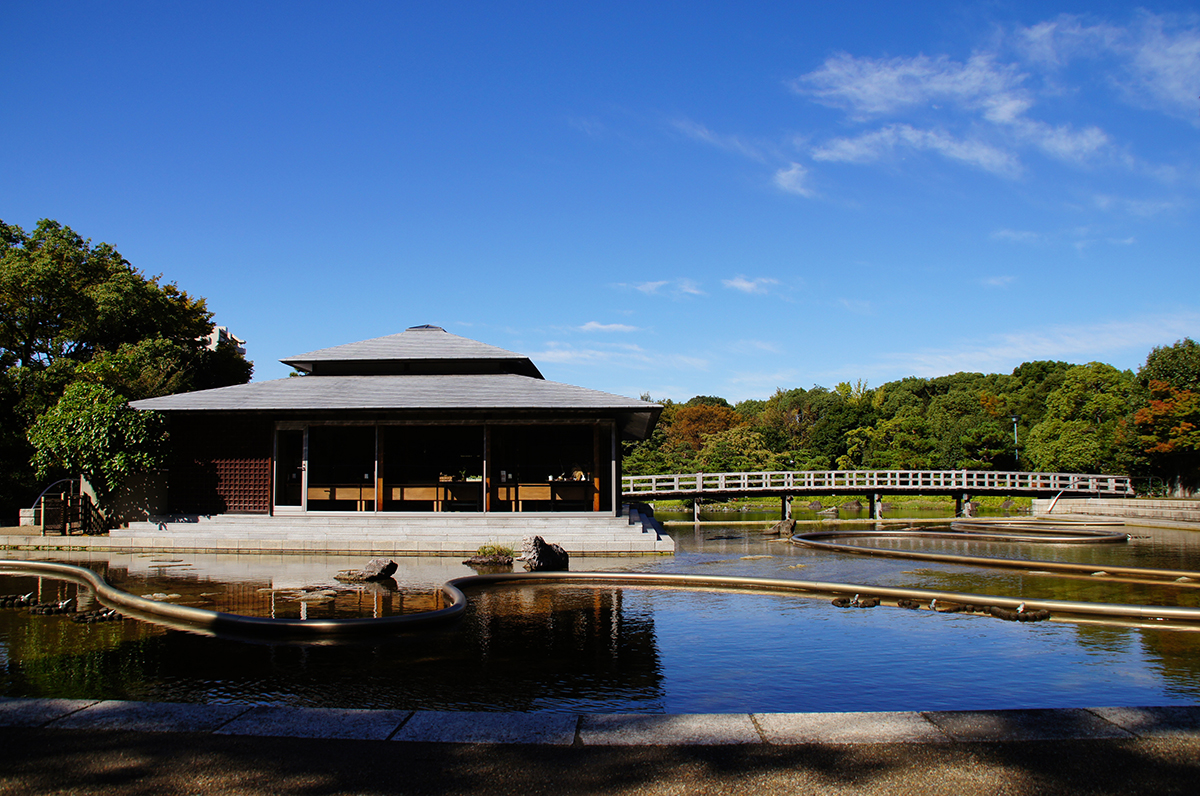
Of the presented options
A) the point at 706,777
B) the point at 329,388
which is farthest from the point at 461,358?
the point at 706,777

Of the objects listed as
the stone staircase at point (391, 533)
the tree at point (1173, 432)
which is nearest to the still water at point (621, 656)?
the stone staircase at point (391, 533)

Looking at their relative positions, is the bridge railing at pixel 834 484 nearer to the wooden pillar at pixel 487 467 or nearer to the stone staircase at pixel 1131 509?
the stone staircase at pixel 1131 509

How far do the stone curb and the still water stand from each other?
997 mm

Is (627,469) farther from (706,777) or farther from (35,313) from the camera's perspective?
(706,777)

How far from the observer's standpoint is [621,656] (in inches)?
268

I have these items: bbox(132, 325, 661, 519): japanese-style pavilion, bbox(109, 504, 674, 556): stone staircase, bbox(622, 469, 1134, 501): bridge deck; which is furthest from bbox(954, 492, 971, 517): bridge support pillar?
bbox(109, 504, 674, 556): stone staircase

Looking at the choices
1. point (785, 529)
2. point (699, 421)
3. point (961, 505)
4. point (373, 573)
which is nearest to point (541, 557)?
point (373, 573)

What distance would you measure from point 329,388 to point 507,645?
1533cm

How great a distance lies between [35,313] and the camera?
30.3 metres

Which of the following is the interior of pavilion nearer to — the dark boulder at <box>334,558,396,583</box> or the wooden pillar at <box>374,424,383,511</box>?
the wooden pillar at <box>374,424,383,511</box>

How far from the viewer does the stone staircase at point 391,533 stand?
1633 cm

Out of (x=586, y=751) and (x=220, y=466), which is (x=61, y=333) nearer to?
(x=220, y=466)

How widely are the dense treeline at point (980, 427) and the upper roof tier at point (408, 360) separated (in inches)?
980

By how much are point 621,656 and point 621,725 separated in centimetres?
277
